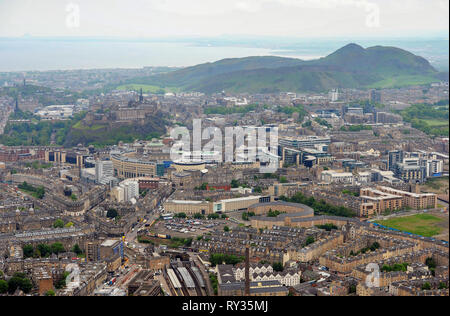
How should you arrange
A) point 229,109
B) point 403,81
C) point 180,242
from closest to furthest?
point 180,242 → point 229,109 → point 403,81

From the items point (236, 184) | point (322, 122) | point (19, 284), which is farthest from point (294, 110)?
point (19, 284)

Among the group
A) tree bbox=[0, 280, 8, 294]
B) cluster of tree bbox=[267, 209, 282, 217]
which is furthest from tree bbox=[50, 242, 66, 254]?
cluster of tree bbox=[267, 209, 282, 217]

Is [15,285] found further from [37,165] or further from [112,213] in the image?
[37,165]

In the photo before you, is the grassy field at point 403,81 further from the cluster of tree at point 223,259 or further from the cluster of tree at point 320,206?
the cluster of tree at point 223,259

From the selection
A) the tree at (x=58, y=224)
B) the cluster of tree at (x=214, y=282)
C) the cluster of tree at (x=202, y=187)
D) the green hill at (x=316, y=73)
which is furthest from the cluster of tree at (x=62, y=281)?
the green hill at (x=316, y=73)

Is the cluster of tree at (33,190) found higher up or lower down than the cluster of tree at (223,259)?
lower down
